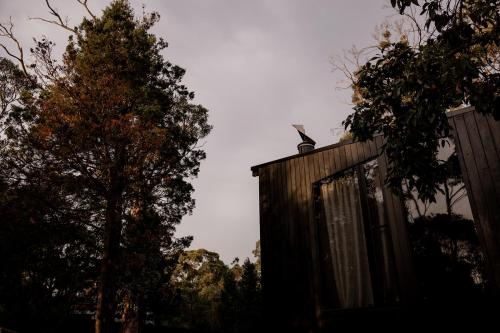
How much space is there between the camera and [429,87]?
3895 mm

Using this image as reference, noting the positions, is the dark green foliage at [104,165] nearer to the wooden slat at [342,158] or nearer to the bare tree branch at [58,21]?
the bare tree branch at [58,21]

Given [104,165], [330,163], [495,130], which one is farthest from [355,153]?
[104,165]

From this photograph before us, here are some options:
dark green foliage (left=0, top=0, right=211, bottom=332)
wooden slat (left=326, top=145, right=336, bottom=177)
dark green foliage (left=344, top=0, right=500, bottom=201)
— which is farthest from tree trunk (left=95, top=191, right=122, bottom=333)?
dark green foliage (left=344, top=0, right=500, bottom=201)

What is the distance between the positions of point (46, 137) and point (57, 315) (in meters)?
6.18

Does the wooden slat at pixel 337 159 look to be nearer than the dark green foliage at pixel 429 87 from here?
No

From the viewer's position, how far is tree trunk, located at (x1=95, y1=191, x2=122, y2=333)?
8.37 m

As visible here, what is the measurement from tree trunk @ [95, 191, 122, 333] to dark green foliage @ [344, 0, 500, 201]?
6.97 meters

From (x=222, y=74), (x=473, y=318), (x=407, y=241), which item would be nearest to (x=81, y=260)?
(x=222, y=74)

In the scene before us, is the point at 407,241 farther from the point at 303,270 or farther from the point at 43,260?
the point at 43,260

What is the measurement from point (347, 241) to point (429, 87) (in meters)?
2.83

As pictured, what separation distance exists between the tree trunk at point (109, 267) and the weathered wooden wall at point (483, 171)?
782cm

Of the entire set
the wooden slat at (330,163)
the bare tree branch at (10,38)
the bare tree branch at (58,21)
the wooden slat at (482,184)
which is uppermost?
the bare tree branch at (58,21)

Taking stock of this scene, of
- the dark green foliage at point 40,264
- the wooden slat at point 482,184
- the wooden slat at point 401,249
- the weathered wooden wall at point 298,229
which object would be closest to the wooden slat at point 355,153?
the weathered wooden wall at point 298,229

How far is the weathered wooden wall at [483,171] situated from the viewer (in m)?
4.56
